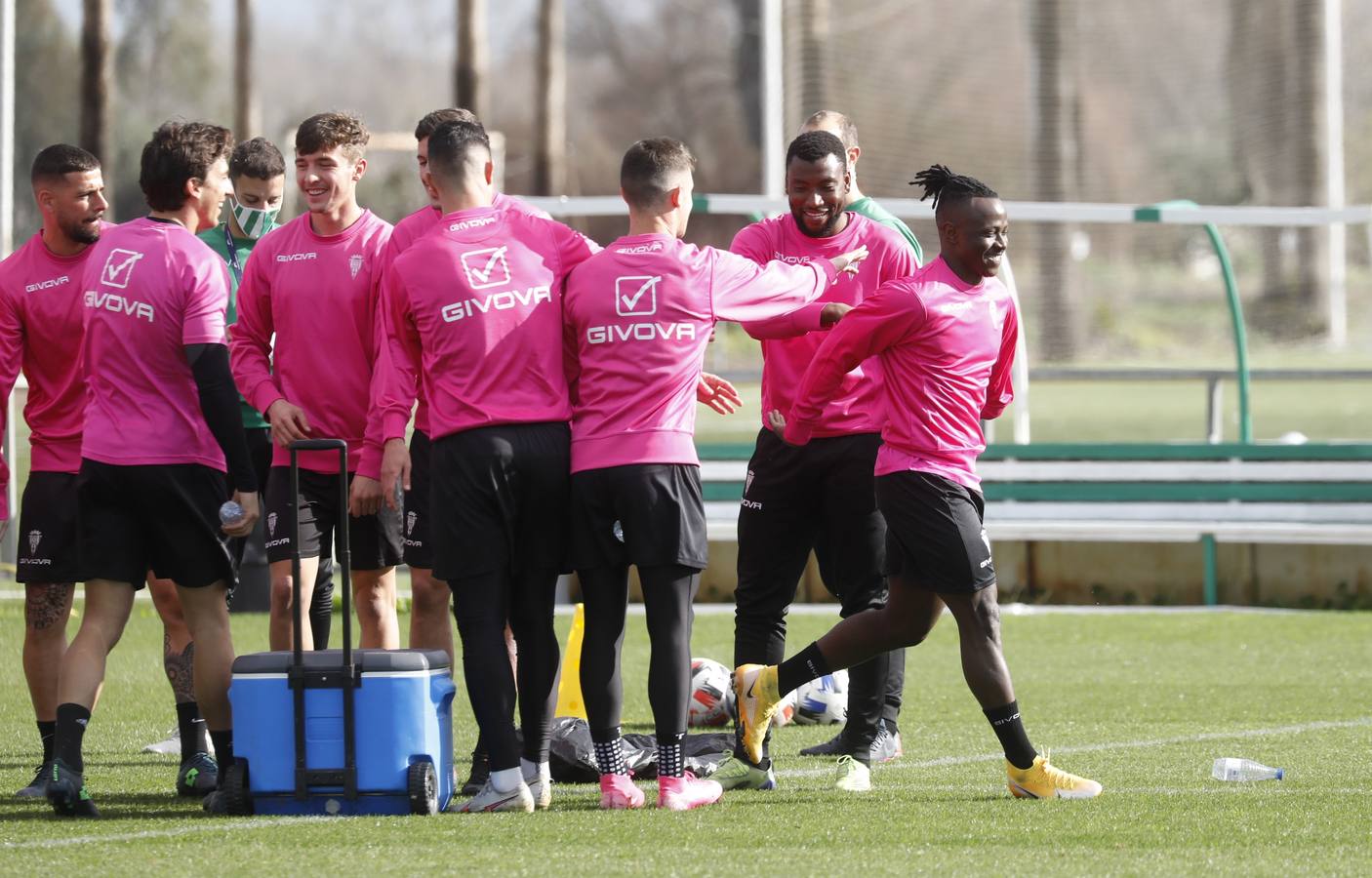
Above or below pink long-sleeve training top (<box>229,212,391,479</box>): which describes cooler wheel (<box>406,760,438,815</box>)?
below

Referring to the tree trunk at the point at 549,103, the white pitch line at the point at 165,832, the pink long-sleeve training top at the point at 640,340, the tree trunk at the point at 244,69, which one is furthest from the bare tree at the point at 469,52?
the white pitch line at the point at 165,832

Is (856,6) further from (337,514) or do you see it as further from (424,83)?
(337,514)

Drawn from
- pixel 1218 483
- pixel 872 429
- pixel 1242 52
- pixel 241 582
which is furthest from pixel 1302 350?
pixel 872 429

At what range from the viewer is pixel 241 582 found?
1179 cm

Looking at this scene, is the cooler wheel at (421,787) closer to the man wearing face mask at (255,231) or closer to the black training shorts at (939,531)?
the man wearing face mask at (255,231)

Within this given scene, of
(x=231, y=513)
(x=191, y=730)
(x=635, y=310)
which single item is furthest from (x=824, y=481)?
(x=191, y=730)

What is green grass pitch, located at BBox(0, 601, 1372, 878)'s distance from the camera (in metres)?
5.07

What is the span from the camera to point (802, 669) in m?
6.41

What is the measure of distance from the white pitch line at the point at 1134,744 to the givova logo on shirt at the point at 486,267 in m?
2.12

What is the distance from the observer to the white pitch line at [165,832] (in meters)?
5.38

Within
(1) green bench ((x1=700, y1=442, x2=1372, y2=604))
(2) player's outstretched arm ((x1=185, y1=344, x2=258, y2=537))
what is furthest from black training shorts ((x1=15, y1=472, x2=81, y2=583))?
(1) green bench ((x1=700, y1=442, x2=1372, y2=604))

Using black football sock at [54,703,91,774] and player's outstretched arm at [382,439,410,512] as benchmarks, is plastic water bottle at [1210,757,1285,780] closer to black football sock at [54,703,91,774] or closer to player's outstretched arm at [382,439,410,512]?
player's outstretched arm at [382,439,410,512]

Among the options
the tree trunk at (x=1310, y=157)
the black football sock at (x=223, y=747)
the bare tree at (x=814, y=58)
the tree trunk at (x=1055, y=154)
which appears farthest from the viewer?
the tree trunk at (x=1310, y=157)

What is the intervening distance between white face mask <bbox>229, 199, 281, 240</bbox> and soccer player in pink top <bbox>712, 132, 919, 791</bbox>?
5.83 ft
